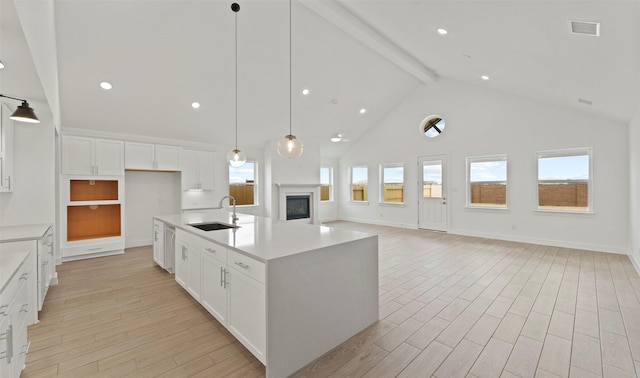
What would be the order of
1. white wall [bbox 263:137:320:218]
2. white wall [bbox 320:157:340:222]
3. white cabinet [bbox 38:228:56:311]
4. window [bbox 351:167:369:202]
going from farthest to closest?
white wall [bbox 320:157:340:222] < window [bbox 351:167:369:202] < white wall [bbox 263:137:320:218] < white cabinet [bbox 38:228:56:311]

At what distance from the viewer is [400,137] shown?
26.8 feet

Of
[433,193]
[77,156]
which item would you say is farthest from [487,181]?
[77,156]

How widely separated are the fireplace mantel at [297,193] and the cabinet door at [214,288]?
506 centimetres

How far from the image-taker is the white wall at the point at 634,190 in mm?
4004

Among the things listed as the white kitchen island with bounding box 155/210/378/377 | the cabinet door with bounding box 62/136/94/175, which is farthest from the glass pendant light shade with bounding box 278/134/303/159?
the cabinet door with bounding box 62/136/94/175

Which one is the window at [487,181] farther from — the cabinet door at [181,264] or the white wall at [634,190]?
the cabinet door at [181,264]

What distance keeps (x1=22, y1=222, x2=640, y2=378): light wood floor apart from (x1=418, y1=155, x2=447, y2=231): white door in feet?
10.3

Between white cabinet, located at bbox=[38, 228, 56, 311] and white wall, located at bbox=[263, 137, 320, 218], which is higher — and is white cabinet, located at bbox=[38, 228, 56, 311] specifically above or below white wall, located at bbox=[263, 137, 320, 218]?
below

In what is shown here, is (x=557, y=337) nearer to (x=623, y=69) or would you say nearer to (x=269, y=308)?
(x=269, y=308)

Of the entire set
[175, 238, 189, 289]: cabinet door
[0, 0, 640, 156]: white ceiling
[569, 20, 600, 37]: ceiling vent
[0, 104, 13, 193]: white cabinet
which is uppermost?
[0, 0, 640, 156]: white ceiling

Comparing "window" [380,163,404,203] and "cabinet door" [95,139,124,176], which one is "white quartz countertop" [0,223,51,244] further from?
"window" [380,163,404,203]

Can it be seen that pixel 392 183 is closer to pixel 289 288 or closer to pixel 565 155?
pixel 565 155

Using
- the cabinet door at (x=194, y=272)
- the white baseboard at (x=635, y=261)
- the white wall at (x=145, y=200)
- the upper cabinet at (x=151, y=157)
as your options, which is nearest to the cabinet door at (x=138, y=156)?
the upper cabinet at (x=151, y=157)

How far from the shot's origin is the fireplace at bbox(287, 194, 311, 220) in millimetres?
8177
